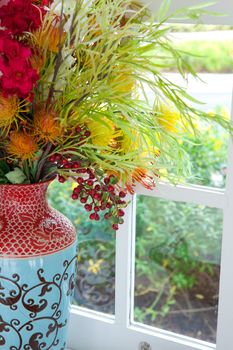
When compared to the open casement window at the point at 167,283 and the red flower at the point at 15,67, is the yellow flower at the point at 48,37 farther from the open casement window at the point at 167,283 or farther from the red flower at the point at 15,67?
the open casement window at the point at 167,283

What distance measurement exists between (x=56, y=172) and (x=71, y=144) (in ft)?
0.22

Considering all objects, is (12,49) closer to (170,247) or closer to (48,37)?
(48,37)

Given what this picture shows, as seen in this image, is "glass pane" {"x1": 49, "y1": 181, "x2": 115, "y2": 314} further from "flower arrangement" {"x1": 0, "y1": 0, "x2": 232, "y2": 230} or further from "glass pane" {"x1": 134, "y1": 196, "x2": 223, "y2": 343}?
"flower arrangement" {"x1": 0, "y1": 0, "x2": 232, "y2": 230}

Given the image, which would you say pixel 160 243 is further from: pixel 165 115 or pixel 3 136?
pixel 3 136

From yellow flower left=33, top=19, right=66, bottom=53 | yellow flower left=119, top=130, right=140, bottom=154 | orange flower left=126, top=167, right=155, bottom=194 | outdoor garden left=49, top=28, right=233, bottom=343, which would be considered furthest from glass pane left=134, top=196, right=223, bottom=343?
yellow flower left=33, top=19, right=66, bottom=53

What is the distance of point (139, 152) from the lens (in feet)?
3.36

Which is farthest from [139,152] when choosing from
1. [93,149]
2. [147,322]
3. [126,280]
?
[147,322]

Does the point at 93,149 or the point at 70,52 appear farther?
the point at 93,149

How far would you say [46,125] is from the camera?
976mm

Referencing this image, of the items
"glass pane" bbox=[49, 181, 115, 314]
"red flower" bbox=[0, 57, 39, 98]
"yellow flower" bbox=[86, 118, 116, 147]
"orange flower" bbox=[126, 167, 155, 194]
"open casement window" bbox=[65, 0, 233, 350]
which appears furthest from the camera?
"glass pane" bbox=[49, 181, 115, 314]

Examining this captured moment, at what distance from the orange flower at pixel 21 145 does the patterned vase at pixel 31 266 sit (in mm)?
71

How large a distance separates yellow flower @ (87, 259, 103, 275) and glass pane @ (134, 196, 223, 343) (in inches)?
3.9

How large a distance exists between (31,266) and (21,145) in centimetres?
21

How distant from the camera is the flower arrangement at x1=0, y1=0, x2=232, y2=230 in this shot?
94 cm
